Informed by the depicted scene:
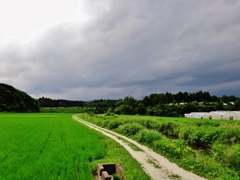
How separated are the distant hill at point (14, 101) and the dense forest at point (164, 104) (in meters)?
23.5

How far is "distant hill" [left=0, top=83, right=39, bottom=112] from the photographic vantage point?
98800 mm

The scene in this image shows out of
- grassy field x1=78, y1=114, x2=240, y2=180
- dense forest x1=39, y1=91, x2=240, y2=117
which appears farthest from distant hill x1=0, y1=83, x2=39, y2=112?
grassy field x1=78, y1=114, x2=240, y2=180

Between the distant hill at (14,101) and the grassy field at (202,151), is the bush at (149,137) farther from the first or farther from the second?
the distant hill at (14,101)

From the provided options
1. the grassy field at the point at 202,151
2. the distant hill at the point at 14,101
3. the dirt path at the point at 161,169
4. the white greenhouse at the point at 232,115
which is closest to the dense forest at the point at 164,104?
the white greenhouse at the point at 232,115

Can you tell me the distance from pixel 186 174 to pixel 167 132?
22.8 meters

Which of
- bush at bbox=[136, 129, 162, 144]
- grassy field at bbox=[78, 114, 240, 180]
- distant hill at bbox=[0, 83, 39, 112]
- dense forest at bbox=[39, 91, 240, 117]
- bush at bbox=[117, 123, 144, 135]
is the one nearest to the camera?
grassy field at bbox=[78, 114, 240, 180]

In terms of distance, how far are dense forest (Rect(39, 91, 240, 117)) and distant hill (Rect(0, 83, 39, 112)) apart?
23.5 meters

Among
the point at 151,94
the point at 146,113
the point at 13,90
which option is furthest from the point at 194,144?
the point at 13,90

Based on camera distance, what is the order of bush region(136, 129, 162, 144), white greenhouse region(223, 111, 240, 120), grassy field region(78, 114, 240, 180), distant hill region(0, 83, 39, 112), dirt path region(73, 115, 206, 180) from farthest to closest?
distant hill region(0, 83, 39, 112)
white greenhouse region(223, 111, 240, 120)
bush region(136, 129, 162, 144)
grassy field region(78, 114, 240, 180)
dirt path region(73, 115, 206, 180)

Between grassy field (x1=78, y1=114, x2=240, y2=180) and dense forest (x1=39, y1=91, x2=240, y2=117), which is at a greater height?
dense forest (x1=39, y1=91, x2=240, y2=117)

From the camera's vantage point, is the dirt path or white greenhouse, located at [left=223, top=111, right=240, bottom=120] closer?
the dirt path

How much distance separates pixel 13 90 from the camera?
4503 inches

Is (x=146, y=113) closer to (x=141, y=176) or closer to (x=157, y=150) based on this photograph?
(x=157, y=150)

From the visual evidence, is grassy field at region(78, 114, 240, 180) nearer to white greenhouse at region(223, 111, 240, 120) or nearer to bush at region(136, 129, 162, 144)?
bush at region(136, 129, 162, 144)
